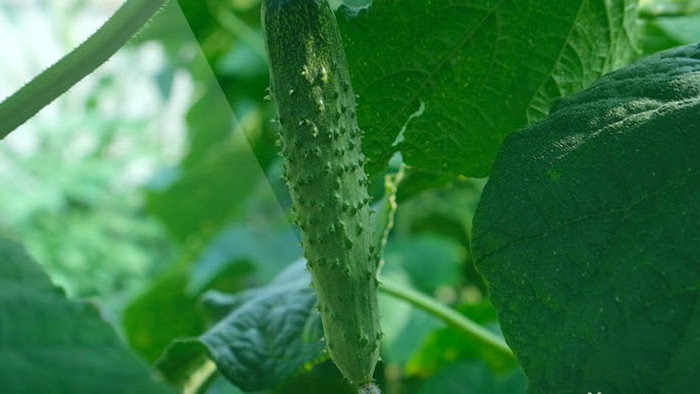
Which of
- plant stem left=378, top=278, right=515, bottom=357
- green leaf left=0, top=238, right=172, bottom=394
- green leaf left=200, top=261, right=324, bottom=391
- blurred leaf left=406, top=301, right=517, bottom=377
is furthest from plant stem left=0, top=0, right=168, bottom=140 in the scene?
blurred leaf left=406, top=301, right=517, bottom=377

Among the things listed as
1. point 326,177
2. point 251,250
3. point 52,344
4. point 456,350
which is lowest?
point 52,344

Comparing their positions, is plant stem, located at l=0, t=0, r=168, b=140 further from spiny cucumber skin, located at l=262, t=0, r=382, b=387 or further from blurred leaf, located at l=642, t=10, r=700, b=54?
blurred leaf, located at l=642, t=10, r=700, b=54

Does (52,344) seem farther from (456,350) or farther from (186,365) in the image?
(456,350)

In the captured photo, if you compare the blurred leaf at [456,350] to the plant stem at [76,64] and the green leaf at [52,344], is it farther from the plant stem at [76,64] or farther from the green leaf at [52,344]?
the green leaf at [52,344]

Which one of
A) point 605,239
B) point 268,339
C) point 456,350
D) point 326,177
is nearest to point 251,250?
point 456,350

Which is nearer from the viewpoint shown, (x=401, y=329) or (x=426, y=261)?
(x=401, y=329)

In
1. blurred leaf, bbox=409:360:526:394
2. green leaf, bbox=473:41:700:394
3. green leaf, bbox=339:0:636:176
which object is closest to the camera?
green leaf, bbox=473:41:700:394
